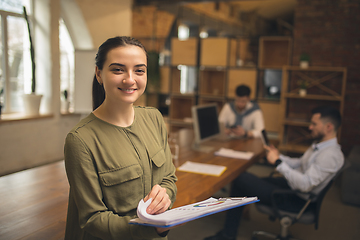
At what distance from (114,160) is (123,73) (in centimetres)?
30

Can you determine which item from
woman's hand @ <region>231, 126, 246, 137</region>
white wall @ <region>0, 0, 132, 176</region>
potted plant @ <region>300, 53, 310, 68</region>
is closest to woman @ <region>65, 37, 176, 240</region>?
woman's hand @ <region>231, 126, 246, 137</region>

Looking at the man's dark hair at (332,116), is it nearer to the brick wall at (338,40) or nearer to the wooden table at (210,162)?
the wooden table at (210,162)

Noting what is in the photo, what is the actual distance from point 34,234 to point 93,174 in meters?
0.64

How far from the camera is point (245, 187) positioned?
261 cm

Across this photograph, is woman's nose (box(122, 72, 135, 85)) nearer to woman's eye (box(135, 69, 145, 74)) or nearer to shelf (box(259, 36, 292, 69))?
woman's eye (box(135, 69, 145, 74))

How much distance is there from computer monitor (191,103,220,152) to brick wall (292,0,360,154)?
2407mm

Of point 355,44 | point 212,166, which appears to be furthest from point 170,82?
point 212,166

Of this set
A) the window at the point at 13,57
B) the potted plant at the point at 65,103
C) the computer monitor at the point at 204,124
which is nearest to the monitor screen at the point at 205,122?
the computer monitor at the point at 204,124

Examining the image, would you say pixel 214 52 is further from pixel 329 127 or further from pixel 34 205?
pixel 34 205

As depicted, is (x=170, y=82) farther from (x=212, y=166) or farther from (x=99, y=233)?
(x=99, y=233)

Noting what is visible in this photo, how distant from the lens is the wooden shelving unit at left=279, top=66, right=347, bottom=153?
467cm

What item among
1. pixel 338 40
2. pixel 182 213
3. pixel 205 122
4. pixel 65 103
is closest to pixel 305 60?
pixel 338 40

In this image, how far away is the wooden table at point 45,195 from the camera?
57.7 inches

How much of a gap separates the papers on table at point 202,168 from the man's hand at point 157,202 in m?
1.27
